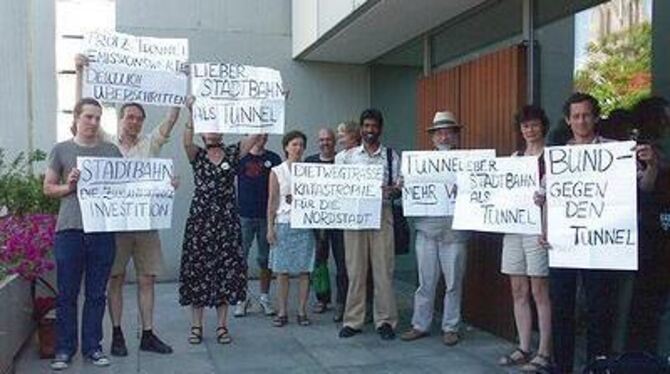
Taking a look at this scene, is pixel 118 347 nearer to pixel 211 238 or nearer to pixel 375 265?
pixel 211 238

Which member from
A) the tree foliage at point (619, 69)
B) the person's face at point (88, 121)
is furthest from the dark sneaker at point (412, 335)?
the person's face at point (88, 121)

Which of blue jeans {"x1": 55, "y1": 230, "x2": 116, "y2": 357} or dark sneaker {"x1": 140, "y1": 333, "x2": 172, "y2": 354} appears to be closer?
blue jeans {"x1": 55, "y1": 230, "x2": 116, "y2": 357}

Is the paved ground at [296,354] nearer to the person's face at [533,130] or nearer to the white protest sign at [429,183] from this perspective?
the white protest sign at [429,183]

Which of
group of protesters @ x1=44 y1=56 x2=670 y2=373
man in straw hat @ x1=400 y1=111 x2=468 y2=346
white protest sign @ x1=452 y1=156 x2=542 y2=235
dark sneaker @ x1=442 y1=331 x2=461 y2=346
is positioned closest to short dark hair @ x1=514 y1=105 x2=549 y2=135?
group of protesters @ x1=44 y1=56 x2=670 y2=373

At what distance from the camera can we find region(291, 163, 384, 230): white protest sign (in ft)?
20.6

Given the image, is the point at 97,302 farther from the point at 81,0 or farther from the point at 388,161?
the point at 81,0

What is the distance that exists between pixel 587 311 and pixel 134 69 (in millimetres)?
3735

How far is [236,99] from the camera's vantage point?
616 centimetres

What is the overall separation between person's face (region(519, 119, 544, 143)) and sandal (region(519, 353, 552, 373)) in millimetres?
1500

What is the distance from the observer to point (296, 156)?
6.80m

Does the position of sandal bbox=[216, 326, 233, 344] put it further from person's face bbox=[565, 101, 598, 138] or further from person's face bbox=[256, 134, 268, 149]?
person's face bbox=[565, 101, 598, 138]

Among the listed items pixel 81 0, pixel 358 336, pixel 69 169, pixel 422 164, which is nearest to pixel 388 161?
pixel 422 164

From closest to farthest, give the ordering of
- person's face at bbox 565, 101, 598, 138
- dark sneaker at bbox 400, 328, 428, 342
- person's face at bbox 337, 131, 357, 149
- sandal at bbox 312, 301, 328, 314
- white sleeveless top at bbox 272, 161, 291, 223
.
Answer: person's face at bbox 565, 101, 598, 138, dark sneaker at bbox 400, 328, 428, 342, white sleeveless top at bbox 272, 161, 291, 223, person's face at bbox 337, 131, 357, 149, sandal at bbox 312, 301, 328, 314

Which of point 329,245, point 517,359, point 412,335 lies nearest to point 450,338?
point 412,335
